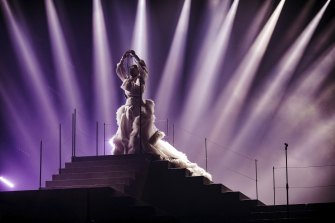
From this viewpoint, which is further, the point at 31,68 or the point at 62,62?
the point at 62,62

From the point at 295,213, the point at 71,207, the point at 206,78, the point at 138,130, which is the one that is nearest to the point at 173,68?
the point at 206,78

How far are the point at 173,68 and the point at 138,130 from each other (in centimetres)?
509

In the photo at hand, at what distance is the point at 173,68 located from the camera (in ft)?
68.7

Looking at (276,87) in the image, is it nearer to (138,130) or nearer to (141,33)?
(141,33)

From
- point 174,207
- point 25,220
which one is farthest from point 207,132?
point 25,220

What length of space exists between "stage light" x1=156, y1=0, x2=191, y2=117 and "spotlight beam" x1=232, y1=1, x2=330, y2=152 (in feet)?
6.23

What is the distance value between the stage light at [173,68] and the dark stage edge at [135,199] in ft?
16.9

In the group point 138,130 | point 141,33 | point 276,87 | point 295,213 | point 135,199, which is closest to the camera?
point 135,199

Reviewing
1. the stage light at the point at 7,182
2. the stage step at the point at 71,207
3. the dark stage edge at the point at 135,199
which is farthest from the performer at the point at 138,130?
the stage light at the point at 7,182

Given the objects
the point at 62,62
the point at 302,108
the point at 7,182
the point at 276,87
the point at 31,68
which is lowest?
the point at 7,182

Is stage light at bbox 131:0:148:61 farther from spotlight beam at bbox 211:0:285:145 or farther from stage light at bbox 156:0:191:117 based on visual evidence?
spotlight beam at bbox 211:0:285:145

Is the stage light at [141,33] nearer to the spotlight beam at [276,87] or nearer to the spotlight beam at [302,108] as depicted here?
the spotlight beam at [276,87]

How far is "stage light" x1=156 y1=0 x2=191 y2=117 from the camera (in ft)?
68.4

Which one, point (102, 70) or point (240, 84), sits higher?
point (102, 70)
